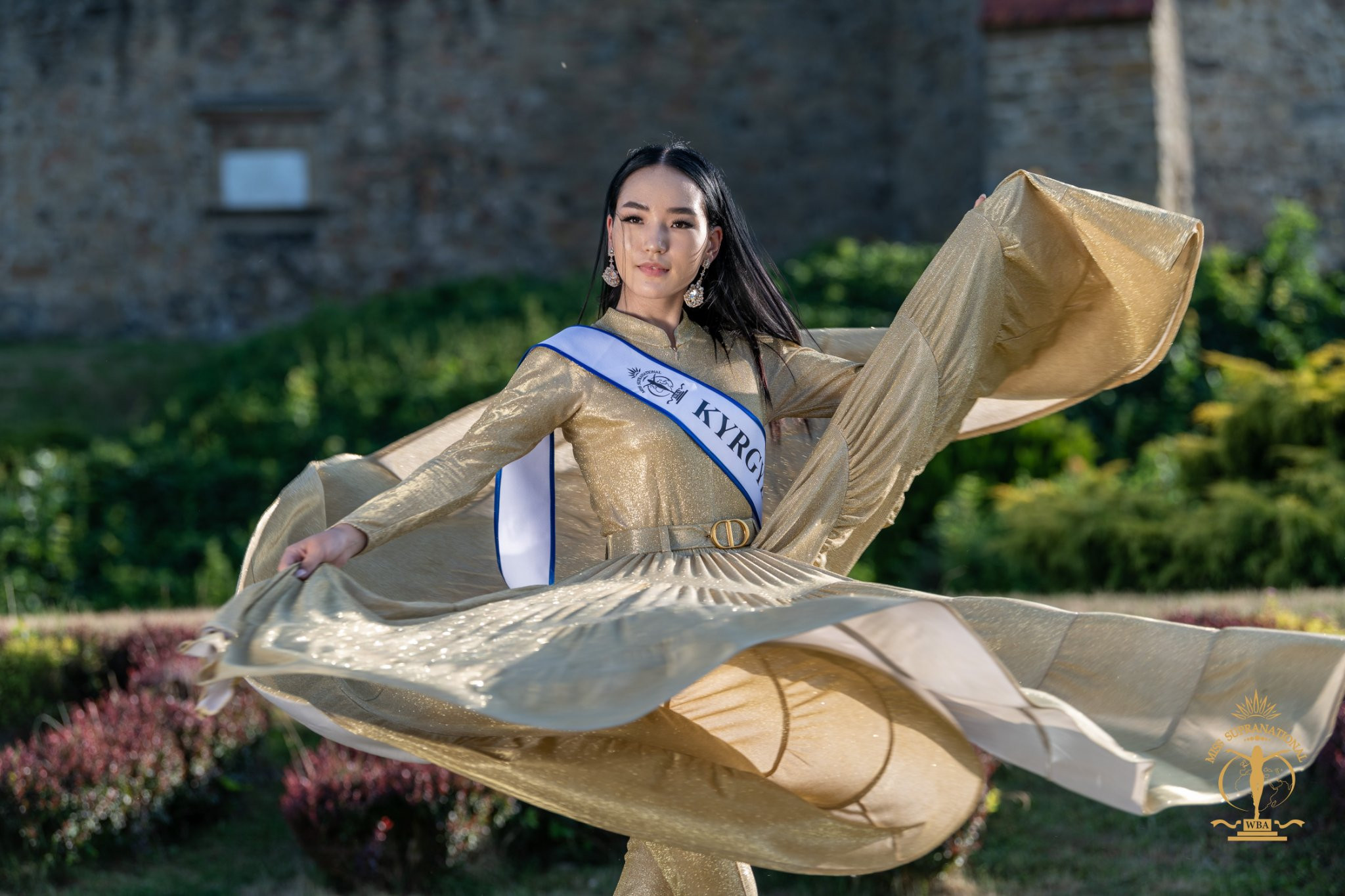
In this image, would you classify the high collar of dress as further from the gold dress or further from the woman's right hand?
the woman's right hand

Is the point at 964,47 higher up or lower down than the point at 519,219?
higher up

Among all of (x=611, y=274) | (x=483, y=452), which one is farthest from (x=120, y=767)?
(x=611, y=274)

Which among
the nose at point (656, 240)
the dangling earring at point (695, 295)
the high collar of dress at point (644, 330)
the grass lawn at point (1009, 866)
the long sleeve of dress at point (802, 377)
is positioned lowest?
the grass lawn at point (1009, 866)

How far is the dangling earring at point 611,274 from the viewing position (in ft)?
10.7

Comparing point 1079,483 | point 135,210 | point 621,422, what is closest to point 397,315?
point 135,210

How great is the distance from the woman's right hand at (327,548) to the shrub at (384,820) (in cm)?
Answer: 197

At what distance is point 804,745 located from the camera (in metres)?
2.67

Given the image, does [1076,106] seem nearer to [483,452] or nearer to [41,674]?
[41,674]

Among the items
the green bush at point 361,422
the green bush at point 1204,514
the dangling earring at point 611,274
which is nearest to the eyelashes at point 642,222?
the dangling earring at point 611,274

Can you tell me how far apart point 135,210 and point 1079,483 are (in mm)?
11057

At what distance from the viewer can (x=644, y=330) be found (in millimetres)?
3182

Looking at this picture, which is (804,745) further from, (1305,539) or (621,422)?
(1305,539)

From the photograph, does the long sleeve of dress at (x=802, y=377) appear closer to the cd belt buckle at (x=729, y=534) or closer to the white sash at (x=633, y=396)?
the white sash at (x=633, y=396)

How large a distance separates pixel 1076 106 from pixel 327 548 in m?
10.5
